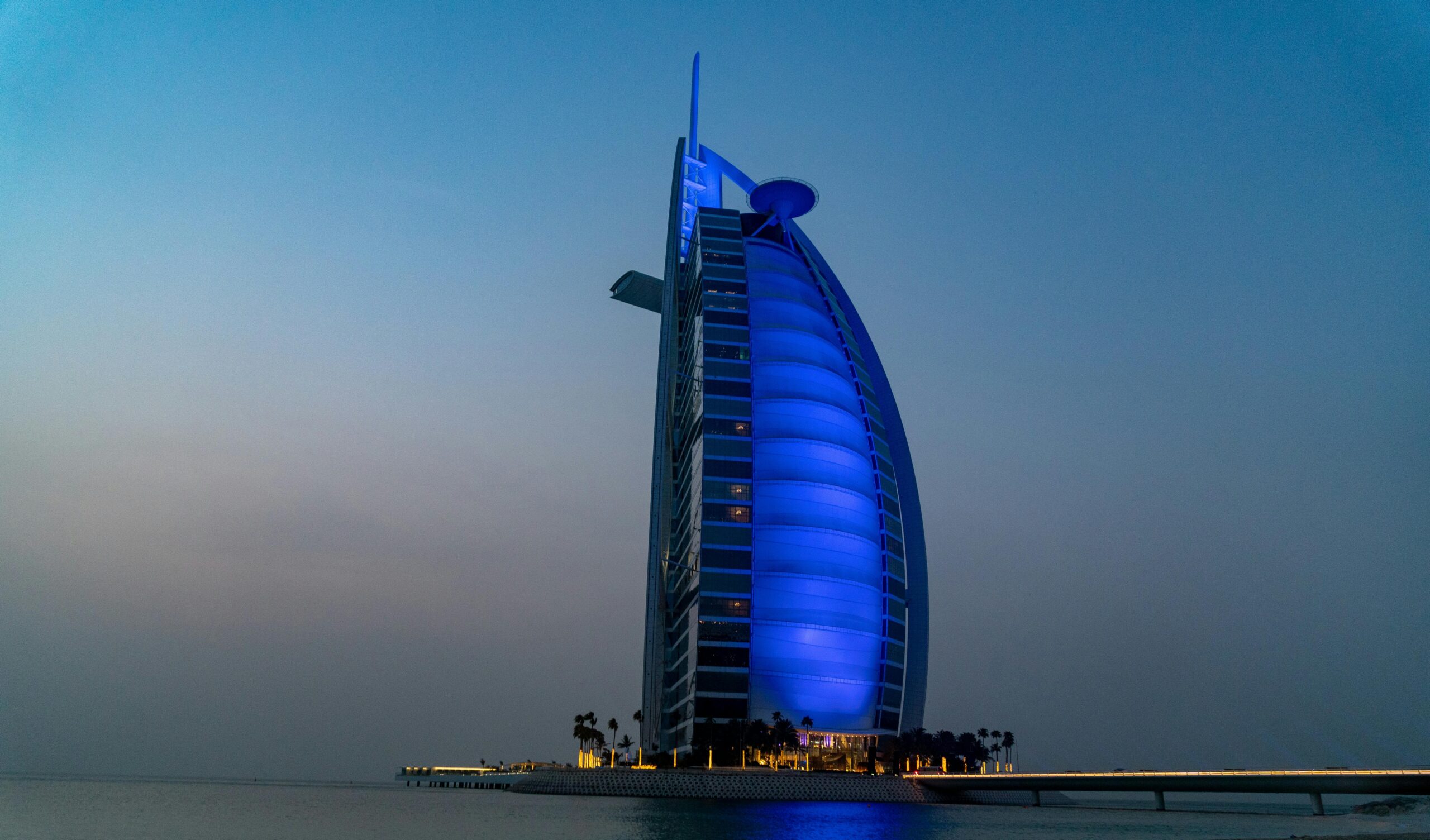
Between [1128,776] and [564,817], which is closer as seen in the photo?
[564,817]

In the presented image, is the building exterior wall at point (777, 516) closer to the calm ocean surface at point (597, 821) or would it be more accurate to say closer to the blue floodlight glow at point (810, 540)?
the blue floodlight glow at point (810, 540)

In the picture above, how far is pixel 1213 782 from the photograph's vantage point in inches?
2972

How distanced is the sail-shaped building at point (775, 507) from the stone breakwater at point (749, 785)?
12.7 m

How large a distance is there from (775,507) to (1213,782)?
48.9m

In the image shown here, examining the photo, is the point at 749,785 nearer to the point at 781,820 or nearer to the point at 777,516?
the point at 781,820

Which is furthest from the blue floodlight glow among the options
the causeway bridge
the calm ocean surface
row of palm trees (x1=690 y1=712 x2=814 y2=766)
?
the calm ocean surface

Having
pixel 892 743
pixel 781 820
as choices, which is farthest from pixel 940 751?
pixel 781 820

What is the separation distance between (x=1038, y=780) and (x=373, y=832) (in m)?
59.8

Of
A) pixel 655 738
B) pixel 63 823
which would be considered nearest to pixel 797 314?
pixel 655 738

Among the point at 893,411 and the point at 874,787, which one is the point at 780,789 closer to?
the point at 874,787

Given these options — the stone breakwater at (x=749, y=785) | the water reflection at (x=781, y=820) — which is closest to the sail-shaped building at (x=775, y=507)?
the stone breakwater at (x=749, y=785)

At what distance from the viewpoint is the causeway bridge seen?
61781mm

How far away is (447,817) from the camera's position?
253ft

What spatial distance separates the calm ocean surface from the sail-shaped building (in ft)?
53.5
